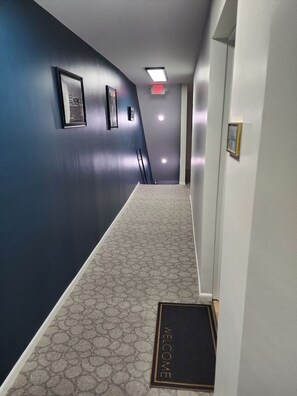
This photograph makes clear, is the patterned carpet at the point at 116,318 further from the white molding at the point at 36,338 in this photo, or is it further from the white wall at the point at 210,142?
the white wall at the point at 210,142

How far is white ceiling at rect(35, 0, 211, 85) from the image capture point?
216 cm

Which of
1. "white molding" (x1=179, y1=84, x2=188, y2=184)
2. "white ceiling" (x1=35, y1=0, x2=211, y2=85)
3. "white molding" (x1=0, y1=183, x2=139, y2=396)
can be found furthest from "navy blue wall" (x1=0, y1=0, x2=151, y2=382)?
"white molding" (x1=179, y1=84, x2=188, y2=184)

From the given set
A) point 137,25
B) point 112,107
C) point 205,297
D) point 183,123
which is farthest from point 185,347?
point 183,123

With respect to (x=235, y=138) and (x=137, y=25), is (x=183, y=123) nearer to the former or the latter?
(x=137, y=25)

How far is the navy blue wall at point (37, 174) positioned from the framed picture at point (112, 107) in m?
0.70

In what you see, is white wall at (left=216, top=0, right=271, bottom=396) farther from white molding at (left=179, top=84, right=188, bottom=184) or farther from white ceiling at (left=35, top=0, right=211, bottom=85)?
white molding at (left=179, top=84, right=188, bottom=184)

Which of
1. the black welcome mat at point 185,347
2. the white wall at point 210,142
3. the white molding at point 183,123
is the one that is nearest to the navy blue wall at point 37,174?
the black welcome mat at point 185,347

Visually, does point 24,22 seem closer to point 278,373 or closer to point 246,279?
point 246,279

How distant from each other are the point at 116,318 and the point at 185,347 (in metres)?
0.64

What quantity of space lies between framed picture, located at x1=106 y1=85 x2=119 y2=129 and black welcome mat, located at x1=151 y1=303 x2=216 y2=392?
286 centimetres

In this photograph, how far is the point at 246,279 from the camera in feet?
2.96

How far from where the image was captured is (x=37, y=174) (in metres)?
2.06

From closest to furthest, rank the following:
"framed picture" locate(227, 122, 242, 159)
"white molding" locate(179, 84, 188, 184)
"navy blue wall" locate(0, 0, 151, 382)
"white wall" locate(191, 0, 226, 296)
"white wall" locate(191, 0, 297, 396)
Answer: "white wall" locate(191, 0, 297, 396)
"framed picture" locate(227, 122, 242, 159)
"navy blue wall" locate(0, 0, 151, 382)
"white wall" locate(191, 0, 226, 296)
"white molding" locate(179, 84, 188, 184)

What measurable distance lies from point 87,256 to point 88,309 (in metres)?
0.86
